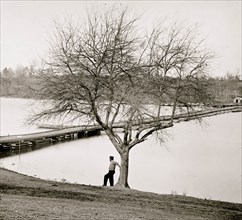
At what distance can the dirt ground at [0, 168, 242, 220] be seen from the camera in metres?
8.82

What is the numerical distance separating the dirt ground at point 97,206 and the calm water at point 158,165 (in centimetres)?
562

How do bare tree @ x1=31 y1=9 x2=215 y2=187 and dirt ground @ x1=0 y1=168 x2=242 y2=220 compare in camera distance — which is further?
bare tree @ x1=31 y1=9 x2=215 y2=187

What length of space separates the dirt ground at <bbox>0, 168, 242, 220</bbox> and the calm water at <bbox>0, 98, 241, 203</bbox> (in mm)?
5623

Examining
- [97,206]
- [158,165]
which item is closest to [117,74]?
[97,206]

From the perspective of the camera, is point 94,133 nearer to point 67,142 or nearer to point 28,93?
point 67,142

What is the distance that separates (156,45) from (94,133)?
37560mm

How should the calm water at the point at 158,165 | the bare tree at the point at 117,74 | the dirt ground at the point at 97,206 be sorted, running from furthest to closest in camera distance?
the calm water at the point at 158,165 < the bare tree at the point at 117,74 < the dirt ground at the point at 97,206

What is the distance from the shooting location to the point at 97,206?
1087 cm

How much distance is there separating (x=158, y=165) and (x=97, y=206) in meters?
20.7

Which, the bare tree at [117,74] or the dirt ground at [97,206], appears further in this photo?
the bare tree at [117,74]

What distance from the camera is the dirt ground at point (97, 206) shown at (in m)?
8.82

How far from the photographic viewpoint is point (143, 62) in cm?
1809

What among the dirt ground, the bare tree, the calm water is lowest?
the calm water

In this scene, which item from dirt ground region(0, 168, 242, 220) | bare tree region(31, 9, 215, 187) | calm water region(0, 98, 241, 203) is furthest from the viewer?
calm water region(0, 98, 241, 203)
